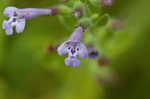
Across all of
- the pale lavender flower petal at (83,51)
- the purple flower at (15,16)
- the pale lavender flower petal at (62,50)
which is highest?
the purple flower at (15,16)

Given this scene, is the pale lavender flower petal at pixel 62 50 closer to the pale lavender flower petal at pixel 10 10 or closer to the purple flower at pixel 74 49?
the purple flower at pixel 74 49

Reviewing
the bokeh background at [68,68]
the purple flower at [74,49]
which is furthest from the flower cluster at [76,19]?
the bokeh background at [68,68]

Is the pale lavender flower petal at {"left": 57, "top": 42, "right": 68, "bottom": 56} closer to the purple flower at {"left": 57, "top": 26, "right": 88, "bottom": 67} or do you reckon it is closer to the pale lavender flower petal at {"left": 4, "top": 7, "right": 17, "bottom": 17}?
the purple flower at {"left": 57, "top": 26, "right": 88, "bottom": 67}

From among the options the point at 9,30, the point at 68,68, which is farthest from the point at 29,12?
the point at 68,68

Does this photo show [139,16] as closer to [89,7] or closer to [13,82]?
[89,7]

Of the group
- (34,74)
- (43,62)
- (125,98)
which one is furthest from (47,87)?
(125,98)

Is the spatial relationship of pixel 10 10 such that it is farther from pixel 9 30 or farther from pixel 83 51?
pixel 83 51

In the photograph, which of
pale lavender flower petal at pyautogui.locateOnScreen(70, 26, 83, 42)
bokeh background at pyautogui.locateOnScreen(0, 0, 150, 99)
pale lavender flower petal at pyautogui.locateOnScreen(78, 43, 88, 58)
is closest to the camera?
pale lavender flower petal at pyautogui.locateOnScreen(78, 43, 88, 58)

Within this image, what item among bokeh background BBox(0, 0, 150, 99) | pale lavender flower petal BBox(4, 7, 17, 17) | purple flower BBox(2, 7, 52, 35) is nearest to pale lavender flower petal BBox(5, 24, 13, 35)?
purple flower BBox(2, 7, 52, 35)
